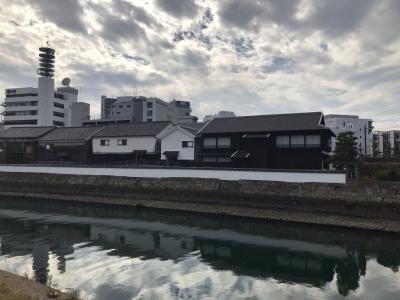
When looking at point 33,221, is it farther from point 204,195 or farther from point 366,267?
point 366,267

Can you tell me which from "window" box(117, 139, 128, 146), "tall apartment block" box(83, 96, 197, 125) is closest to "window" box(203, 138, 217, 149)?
"window" box(117, 139, 128, 146)

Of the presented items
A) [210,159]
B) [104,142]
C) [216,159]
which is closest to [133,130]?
[104,142]

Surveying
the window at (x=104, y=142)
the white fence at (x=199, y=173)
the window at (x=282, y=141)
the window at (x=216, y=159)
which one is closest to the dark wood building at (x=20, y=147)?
the white fence at (x=199, y=173)

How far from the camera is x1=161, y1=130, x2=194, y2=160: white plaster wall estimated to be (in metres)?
37.2

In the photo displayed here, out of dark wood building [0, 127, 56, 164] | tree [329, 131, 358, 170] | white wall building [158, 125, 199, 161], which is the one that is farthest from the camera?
dark wood building [0, 127, 56, 164]

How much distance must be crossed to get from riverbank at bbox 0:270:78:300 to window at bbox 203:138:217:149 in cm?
2586

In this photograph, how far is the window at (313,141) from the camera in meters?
31.0

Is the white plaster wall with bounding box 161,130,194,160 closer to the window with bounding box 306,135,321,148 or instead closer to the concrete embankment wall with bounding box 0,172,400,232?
the concrete embankment wall with bounding box 0,172,400,232

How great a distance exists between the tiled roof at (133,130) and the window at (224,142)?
28.2 ft

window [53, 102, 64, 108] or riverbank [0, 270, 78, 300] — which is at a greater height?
window [53, 102, 64, 108]

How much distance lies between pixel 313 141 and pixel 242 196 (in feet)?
34.8

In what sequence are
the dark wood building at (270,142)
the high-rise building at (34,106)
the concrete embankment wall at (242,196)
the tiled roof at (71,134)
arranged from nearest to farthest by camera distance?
the concrete embankment wall at (242,196), the dark wood building at (270,142), the tiled roof at (71,134), the high-rise building at (34,106)

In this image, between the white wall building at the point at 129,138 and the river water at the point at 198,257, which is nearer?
the river water at the point at 198,257

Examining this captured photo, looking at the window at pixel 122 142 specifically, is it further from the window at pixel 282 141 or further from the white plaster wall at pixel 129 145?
the window at pixel 282 141
